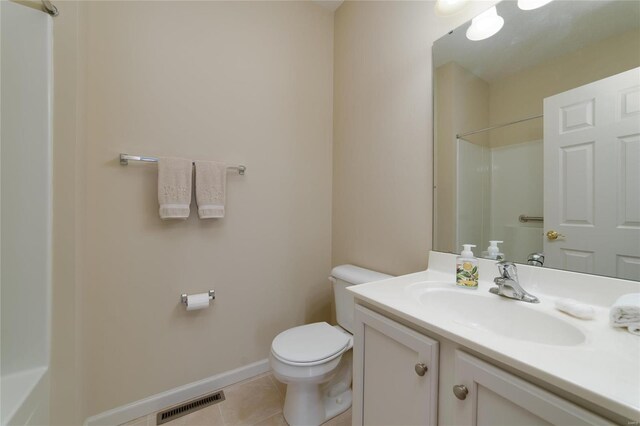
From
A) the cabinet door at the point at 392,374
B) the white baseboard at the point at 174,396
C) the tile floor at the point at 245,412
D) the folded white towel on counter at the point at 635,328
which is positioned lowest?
the tile floor at the point at 245,412

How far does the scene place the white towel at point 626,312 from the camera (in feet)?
1.98

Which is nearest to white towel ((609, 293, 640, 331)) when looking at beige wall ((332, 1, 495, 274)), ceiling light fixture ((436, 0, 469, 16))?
beige wall ((332, 1, 495, 274))

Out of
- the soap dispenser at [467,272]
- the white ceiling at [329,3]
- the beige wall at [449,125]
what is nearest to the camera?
the soap dispenser at [467,272]

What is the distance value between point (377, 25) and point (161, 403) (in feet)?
8.34

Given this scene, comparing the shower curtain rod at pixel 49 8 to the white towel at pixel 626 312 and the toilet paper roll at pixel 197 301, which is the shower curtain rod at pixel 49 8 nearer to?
the toilet paper roll at pixel 197 301

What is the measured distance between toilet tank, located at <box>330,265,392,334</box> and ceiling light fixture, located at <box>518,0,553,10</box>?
4.29ft

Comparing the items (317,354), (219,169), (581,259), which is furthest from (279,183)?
(581,259)

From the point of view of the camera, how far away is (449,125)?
1187 millimetres

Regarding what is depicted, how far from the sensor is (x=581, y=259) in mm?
820

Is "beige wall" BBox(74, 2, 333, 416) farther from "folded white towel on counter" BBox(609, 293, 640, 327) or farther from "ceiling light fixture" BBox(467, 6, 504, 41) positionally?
"folded white towel on counter" BBox(609, 293, 640, 327)

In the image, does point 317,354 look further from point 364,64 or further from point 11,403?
point 364,64

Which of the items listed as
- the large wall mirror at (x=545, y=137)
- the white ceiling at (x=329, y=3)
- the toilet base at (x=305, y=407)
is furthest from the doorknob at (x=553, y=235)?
the white ceiling at (x=329, y=3)

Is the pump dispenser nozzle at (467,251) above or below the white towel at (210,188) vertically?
below

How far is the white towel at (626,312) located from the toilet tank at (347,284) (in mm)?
873
